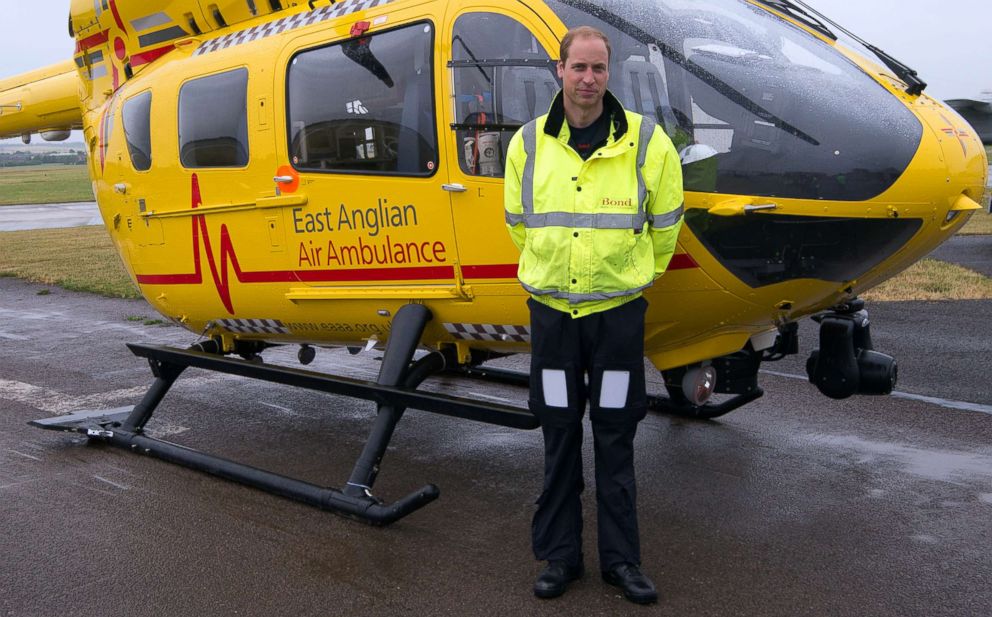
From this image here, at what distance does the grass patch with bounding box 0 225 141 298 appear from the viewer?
12.8 m

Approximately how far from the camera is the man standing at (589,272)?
3.36 meters

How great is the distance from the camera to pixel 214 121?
5.36 metres

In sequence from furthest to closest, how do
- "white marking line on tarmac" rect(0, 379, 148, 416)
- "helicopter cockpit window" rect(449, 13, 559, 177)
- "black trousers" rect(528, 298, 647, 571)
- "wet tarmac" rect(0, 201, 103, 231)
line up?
"wet tarmac" rect(0, 201, 103, 231) < "white marking line on tarmac" rect(0, 379, 148, 416) < "helicopter cockpit window" rect(449, 13, 559, 177) < "black trousers" rect(528, 298, 647, 571)

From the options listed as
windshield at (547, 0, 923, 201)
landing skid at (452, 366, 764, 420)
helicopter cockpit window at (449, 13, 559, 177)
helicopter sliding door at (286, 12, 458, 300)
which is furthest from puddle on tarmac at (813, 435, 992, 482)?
helicopter cockpit window at (449, 13, 559, 177)

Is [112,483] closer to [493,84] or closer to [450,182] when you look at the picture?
[450,182]

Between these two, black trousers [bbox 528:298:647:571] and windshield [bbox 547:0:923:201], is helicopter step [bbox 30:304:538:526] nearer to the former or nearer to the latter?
black trousers [bbox 528:298:647:571]

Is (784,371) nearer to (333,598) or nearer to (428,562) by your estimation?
(428,562)

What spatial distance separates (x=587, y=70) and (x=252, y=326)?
312 cm

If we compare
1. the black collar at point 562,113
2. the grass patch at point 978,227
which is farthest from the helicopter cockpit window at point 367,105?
the grass patch at point 978,227

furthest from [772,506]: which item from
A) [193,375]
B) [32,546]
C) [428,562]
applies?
[193,375]

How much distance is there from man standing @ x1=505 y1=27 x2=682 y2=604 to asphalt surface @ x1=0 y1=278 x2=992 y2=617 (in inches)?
11.3

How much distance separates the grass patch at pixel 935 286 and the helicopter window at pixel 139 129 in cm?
678

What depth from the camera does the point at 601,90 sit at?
3367mm

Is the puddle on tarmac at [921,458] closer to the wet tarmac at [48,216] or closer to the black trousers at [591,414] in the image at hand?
the black trousers at [591,414]
